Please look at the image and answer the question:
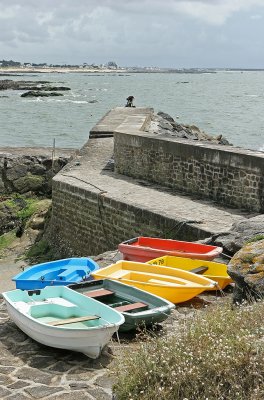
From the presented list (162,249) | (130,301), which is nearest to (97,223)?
(162,249)

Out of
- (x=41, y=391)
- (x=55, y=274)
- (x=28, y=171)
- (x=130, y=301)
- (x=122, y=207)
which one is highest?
(x=130, y=301)

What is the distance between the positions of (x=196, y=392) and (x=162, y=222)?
22.9 ft

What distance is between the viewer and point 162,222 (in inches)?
439

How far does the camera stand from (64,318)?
6523 mm

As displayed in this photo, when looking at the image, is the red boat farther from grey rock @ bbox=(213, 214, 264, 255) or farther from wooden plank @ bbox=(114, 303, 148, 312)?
wooden plank @ bbox=(114, 303, 148, 312)

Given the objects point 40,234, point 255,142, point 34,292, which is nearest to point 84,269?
point 34,292

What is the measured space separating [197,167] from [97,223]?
2.39 meters

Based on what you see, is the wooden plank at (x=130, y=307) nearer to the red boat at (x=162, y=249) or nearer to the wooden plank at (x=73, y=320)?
the wooden plank at (x=73, y=320)

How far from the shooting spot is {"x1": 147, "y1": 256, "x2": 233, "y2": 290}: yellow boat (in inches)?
310

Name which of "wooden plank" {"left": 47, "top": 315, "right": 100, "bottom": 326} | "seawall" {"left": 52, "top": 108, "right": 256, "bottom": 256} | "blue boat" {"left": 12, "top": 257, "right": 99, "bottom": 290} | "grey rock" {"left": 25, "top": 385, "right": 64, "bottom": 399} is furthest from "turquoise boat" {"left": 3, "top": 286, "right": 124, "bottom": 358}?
"seawall" {"left": 52, "top": 108, "right": 256, "bottom": 256}

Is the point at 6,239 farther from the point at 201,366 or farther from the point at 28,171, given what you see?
the point at 201,366

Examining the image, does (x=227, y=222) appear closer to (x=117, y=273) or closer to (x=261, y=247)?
(x=117, y=273)

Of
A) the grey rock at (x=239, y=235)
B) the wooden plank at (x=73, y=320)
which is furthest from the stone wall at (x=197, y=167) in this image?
the wooden plank at (x=73, y=320)

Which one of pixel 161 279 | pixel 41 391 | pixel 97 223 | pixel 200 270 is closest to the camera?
pixel 41 391
